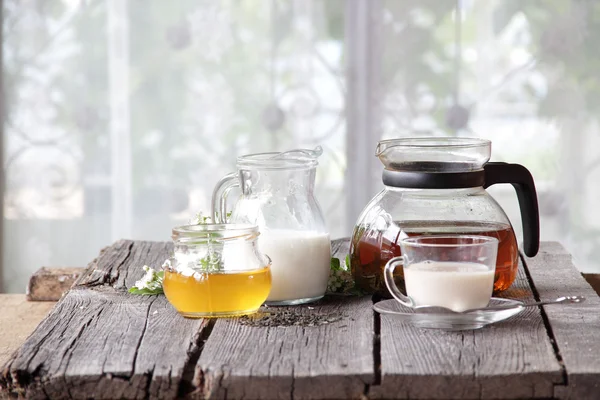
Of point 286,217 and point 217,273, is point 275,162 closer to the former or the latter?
point 286,217

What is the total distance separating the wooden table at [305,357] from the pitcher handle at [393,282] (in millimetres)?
29

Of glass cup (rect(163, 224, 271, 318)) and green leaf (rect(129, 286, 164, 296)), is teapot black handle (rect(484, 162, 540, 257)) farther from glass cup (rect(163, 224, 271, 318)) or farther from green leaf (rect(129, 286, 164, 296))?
green leaf (rect(129, 286, 164, 296))

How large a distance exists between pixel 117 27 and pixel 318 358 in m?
1.81

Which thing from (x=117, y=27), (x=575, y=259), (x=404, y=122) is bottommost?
(x=575, y=259)

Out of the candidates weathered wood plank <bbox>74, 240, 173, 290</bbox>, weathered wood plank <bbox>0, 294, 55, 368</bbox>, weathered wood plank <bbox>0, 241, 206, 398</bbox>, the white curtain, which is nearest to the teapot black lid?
weathered wood plank <bbox>0, 241, 206, 398</bbox>

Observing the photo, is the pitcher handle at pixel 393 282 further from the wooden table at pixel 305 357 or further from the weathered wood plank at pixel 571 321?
the weathered wood plank at pixel 571 321

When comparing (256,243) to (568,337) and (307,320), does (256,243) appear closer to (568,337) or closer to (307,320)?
(307,320)

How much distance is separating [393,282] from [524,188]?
0.30 m

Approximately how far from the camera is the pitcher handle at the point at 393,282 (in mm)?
1037

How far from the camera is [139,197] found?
253 cm

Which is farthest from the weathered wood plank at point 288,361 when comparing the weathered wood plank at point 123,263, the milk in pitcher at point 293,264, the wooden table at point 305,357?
the weathered wood plank at point 123,263

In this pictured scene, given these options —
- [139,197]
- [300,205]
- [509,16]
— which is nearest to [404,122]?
[509,16]

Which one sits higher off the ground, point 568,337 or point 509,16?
point 509,16

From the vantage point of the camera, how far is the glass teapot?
1137 mm
